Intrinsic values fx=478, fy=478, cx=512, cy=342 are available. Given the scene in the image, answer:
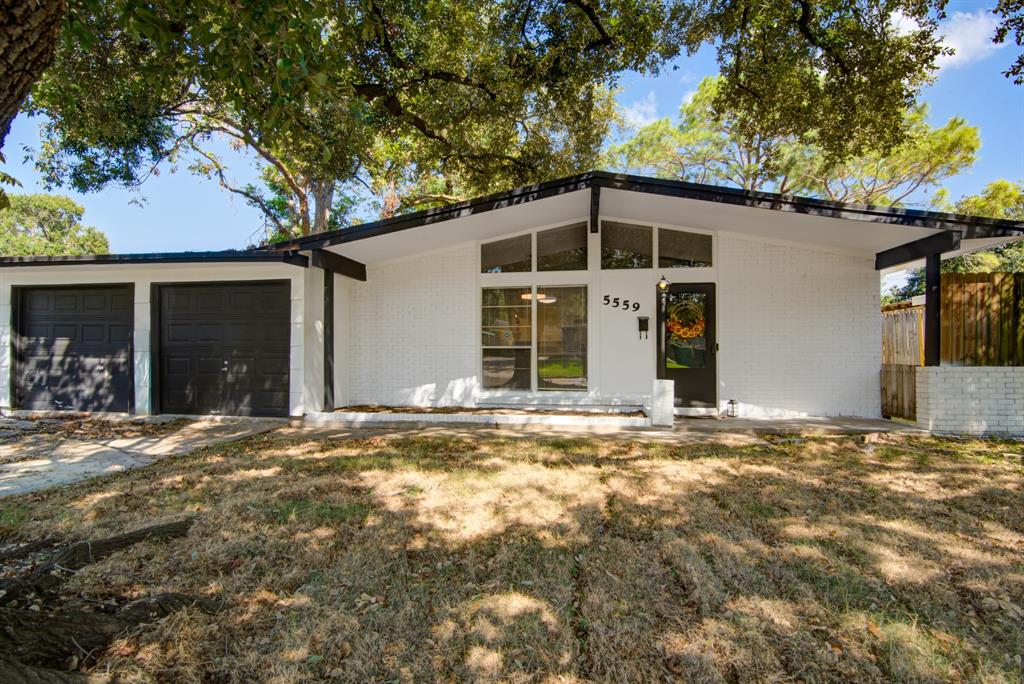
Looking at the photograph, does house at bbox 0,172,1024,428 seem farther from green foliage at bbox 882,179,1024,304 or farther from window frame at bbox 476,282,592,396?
green foliage at bbox 882,179,1024,304

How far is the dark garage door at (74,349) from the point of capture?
7.88 meters

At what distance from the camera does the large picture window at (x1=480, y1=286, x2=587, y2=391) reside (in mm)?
7992

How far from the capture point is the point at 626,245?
7957 millimetres

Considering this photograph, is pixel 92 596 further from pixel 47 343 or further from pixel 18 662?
pixel 47 343

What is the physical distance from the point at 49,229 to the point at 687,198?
46.3 meters

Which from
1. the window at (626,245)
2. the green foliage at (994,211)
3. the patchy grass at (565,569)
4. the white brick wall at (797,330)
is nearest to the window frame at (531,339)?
the window at (626,245)

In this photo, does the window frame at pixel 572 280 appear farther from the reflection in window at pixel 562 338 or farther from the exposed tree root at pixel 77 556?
the exposed tree root at pixel 77 556

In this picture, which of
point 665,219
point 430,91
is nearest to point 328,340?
point 430,91

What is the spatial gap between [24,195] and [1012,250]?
178ft

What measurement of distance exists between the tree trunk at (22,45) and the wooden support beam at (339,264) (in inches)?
200

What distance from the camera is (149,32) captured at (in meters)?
3.18

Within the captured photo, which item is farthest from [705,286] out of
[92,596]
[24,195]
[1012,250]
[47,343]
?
[24,195]

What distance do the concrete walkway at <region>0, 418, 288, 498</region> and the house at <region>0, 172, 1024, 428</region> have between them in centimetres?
99

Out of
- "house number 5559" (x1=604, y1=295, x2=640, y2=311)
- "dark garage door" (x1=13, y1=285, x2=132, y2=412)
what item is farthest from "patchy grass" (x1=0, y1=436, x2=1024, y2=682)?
"dark garage door" (x1=13, y1=285, x2=132, y2=412)
